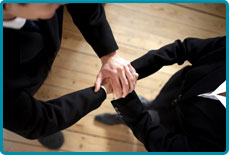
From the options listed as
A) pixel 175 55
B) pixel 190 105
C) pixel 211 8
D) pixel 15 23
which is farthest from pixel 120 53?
pixel 15 23

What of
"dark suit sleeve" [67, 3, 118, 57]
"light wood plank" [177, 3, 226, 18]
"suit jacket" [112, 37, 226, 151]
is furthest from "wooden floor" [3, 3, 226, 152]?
"dark suit sleeve" [67, 3, 118, 57]

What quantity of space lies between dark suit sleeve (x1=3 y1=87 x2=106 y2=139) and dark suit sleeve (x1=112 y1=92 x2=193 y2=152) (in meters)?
0.14

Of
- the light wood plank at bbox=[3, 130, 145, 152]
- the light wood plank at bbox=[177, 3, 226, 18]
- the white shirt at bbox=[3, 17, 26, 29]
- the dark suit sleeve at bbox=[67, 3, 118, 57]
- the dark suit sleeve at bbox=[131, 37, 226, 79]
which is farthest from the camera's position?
the light wood plank at bbox=[177, 3, 226, 18]

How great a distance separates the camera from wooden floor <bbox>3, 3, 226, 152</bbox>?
125 cm

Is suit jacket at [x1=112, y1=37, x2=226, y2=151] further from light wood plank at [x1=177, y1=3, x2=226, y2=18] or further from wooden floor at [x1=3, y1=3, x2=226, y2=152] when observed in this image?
light wood plank at [x1=177, y1=3, x2=226, y2=18]

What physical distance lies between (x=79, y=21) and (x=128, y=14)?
0.82 metres

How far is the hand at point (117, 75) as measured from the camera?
0.80 meters

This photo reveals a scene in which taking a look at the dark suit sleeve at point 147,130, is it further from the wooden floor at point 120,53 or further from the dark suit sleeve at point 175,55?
the wooden floor at point 120,53

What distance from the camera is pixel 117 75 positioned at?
801 mm

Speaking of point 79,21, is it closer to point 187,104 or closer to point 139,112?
point 139,112

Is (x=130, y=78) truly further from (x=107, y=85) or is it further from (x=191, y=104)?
(x=191, y=104)

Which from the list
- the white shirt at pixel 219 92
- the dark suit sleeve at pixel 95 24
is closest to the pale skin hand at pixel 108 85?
the dark suit sleeve at pixel 95 24

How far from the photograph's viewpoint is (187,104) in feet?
2.78

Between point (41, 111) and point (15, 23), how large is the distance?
230 mm
